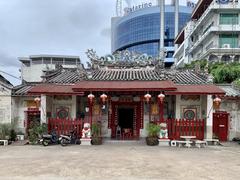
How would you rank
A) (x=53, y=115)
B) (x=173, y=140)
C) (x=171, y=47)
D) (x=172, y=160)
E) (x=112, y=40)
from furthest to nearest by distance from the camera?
(x=112, y=40) → (x=171, y=47) → (x=53, y=115) → (x=173, y=140) → (x=172, y=160)

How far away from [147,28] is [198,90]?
2794 inches

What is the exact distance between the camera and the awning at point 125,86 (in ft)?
58.7

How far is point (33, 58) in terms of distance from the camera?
51.3m

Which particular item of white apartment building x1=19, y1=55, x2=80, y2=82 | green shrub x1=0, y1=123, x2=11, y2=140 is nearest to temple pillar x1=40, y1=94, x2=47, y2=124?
green shrub x1=0, y1=123, x2=11, y2=140

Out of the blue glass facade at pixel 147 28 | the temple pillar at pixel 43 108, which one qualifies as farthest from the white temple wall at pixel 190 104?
the blue glass facade at pixel 147 28

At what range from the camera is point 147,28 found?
3457 inches

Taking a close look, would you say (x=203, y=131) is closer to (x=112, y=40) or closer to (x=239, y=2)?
(x=239, y=2)

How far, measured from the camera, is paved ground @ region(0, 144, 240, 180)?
929cm

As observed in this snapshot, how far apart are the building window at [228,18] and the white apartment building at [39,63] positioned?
65.5 feet

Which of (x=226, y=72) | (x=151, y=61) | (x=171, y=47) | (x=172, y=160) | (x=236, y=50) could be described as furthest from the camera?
(x=171, y=47)

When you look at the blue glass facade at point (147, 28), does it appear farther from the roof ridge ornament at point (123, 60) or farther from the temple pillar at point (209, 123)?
the temple pillar at point (209, 123)

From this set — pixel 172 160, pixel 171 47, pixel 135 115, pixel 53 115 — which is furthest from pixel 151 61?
pixel 171 47

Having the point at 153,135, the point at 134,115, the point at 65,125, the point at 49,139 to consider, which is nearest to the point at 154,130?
the point at 153,135

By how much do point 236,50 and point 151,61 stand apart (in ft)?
64.4
